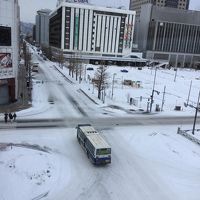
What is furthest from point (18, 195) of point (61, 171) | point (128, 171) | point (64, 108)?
point (64, 108)

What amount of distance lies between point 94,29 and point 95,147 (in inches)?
4776

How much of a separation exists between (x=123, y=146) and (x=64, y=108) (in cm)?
1662

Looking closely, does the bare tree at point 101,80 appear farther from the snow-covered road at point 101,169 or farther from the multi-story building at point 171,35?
the multi-story building at point 171,35

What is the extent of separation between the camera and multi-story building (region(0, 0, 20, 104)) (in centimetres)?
4025

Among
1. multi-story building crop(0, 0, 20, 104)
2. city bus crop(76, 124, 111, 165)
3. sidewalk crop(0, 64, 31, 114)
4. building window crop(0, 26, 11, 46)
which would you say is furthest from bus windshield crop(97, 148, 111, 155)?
building window crop(0, 26, 11, 46)

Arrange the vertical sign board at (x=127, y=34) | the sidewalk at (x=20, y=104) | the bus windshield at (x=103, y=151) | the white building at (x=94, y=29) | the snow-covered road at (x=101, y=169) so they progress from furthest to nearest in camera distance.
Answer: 1. the vertical sign board at (x=127, y=34)
2. the white building at (x=94, y=29)
3. the sidewalk at (x=20, y=104)
4. the bus windshield at (x=103, y=151)
5. the snow-covered road at (x=101, y=169)

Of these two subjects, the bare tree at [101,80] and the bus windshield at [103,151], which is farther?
the bare tree at [101,80]

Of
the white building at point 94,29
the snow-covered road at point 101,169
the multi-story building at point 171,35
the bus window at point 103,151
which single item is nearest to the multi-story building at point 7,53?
the snow-covered road at point 101,169

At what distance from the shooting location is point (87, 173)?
933 inches

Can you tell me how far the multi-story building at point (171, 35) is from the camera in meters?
155

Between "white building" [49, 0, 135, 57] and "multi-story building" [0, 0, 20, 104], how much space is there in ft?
310

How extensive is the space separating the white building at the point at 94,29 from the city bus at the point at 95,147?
4401 inches

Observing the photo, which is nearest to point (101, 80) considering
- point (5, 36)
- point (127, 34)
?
point (5, 36)

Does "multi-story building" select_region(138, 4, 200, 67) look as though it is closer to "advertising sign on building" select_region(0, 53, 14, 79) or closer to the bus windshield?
"advertising sign on building" select_region(0, 53, 14, 79)
